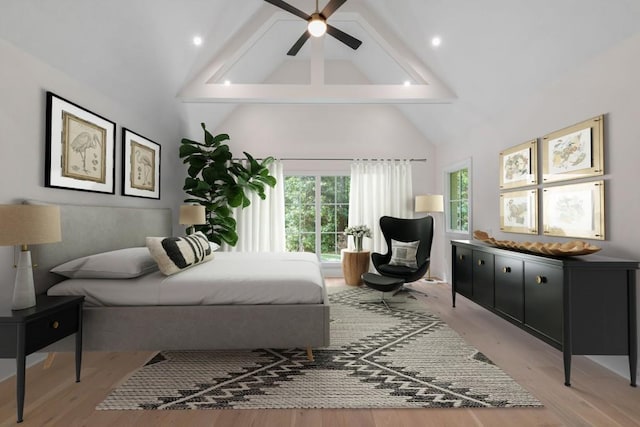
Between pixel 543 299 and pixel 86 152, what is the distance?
3.79m

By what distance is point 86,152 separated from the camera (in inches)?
109

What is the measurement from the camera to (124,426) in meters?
1.71

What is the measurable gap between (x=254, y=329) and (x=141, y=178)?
2.39m

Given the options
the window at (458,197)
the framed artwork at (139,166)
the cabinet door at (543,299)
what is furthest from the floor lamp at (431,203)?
the framed artwork at (139,166)

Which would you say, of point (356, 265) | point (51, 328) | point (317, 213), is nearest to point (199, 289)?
point (51, 328)

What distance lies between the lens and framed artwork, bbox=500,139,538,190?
318 centimetres

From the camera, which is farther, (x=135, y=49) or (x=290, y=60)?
(x=290, y=60)

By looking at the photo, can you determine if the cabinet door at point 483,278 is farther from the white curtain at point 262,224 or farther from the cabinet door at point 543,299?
the white curtain at point 262,224

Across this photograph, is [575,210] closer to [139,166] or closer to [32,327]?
[32,327]

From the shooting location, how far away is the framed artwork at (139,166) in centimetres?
333

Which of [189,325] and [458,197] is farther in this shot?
[458,197]

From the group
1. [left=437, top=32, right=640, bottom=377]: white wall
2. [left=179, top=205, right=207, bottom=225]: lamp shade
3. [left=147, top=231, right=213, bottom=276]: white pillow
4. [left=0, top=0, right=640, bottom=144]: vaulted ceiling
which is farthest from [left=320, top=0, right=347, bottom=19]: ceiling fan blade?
[left=179, top=205, right=207, bottom=225]: lamp shade

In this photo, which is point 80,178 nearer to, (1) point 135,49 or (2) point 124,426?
(1) point 135,49

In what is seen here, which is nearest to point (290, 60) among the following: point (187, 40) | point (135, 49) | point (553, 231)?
point (187, 40)
